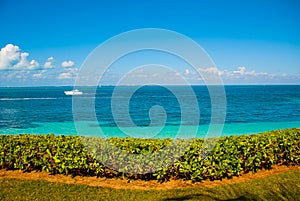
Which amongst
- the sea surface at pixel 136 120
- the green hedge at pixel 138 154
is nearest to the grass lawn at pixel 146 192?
the green hedge at pixel 138 154

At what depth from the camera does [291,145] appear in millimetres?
10227

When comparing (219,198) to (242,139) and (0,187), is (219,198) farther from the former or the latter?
(0,187)

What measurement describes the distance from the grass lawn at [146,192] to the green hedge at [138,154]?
673 mm

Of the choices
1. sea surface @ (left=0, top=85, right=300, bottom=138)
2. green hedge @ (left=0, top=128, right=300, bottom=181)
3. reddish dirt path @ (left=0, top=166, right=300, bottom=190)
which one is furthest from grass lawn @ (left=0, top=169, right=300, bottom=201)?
sea surface @ (left=0, top=85, right=300, bottom=138)

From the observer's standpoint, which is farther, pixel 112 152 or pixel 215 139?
pixel 215 139

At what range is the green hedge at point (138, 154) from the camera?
8836mm

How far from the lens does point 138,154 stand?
8852mm

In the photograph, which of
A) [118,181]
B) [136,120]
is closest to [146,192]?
[118,181]

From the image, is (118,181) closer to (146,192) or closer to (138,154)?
(138,154)

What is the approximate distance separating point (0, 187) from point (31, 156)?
1.40m

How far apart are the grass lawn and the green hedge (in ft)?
2.21

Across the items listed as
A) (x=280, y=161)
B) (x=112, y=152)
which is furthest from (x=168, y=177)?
(x=280, y=161)

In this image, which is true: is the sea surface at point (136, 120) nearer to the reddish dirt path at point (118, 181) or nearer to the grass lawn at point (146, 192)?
the reddish dirt path at point (118, 181)

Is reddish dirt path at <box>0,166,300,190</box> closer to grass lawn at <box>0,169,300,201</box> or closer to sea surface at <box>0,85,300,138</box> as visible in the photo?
grass lawn at <box>0,169,300,201</box>
